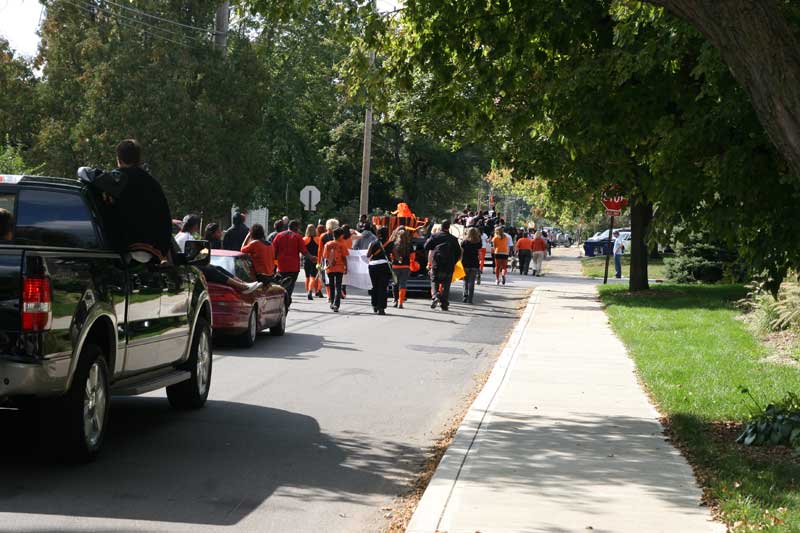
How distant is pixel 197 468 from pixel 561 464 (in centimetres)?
262

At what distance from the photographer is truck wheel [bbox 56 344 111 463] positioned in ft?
26.0

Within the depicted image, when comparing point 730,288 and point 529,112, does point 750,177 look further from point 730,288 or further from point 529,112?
point 730,288

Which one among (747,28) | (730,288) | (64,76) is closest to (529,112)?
(747,28)

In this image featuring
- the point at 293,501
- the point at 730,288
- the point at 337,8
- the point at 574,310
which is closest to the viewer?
the point at 293,501

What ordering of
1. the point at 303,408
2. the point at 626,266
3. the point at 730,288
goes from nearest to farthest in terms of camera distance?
the point at 303,408, the point at 730,288, the point at 626,266

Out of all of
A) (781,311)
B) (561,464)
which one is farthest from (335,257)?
(561,464)

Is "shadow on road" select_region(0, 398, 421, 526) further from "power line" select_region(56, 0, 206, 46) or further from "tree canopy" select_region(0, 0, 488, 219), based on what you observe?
"power line" select_region(56, 0, 206, 46)

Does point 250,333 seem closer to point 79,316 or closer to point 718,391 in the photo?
point 718,391

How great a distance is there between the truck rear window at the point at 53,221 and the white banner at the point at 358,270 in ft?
61.1

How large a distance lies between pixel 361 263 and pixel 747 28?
20.5 m

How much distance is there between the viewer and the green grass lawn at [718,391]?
742 centimetres

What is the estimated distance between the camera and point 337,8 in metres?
12.8

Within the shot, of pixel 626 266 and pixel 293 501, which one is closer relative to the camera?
pixel 293 501

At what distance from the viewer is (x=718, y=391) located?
12.5m
